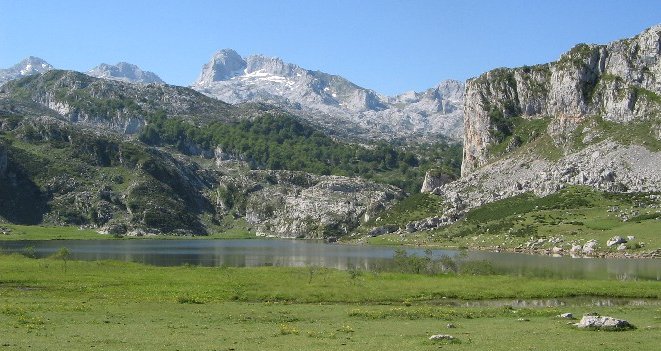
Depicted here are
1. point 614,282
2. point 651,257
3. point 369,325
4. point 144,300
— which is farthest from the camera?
point 651,257

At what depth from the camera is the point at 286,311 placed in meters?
59.9

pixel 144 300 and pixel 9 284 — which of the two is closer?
pixel 144 300

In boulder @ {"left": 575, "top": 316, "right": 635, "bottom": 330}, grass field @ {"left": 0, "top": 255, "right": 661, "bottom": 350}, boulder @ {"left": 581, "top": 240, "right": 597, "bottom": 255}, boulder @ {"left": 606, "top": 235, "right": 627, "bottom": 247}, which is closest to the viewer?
grass field @ {"left": 0, "top": 255, "right": 661, "bottom": 350}

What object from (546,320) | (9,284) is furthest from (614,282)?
(9,284)

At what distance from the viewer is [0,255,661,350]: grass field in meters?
40.5

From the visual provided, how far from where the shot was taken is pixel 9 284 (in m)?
79.3

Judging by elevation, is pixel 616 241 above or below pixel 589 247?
above

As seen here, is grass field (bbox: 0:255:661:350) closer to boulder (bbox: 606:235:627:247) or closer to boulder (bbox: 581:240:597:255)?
boulder (bbox: 581:240:597:255)

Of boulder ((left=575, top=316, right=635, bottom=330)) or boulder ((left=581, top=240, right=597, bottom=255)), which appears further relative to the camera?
boulder ((left=581, top=240, right=597, bottom=255))

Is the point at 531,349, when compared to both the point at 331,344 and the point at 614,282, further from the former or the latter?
the point at 614,282

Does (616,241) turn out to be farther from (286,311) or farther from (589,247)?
(286,311)

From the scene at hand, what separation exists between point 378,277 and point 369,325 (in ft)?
150

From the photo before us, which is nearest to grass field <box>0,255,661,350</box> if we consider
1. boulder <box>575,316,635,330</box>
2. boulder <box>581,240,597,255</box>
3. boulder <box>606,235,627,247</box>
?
boulder <box>575,316,635,330</box>

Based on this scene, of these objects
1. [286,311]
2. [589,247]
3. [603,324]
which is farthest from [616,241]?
[603,324]
